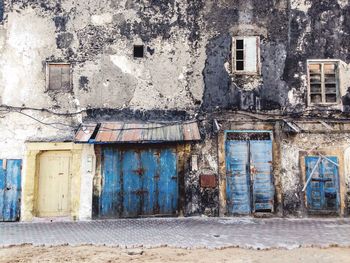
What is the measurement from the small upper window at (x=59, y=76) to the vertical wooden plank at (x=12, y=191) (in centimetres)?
271

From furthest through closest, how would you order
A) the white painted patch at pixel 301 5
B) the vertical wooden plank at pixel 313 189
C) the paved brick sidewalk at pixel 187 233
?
the white painted patch at pixel 301 5 → the vertical wooden plank at pixel 313 189 → the paved brick sidewalk at pixel 187 233

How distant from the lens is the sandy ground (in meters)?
6.34

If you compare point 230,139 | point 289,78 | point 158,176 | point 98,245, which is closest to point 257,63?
point 289,78

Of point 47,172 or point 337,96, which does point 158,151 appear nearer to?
point 47,172

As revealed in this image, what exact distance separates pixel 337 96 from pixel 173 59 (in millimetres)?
5586

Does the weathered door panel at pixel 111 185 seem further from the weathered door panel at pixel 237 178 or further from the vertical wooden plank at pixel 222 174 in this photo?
the weathered door panel at pixel 237 178

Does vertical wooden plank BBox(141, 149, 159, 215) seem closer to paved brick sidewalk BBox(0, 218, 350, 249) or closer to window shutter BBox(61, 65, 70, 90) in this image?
paved brick sidewalk BBox(0, 218, 350, 249)

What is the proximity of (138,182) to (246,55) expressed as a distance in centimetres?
551

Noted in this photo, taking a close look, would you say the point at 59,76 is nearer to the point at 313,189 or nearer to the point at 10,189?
the point at 10,189

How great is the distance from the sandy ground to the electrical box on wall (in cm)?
431

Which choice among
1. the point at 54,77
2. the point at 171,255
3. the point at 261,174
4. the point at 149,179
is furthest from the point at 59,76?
the point at 171,255

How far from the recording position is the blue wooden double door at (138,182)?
1127 centimetres

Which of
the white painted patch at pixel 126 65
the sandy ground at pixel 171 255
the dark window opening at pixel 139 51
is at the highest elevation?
the dark window opening at pixel 139 51

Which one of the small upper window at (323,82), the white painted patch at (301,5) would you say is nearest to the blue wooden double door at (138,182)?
the small upper window at (323,82)
